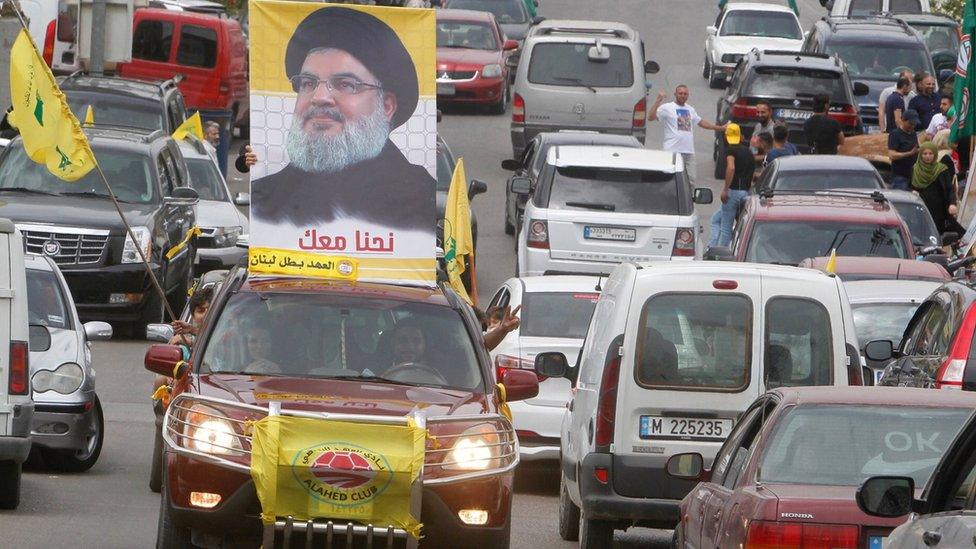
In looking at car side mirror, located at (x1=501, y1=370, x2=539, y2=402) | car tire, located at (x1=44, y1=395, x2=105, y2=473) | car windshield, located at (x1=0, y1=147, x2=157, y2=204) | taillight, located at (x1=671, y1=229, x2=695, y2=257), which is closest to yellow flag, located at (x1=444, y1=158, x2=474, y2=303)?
taillight, located at (x1=671, y1=229, x2=695, y2=257)

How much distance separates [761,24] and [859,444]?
37412 mm

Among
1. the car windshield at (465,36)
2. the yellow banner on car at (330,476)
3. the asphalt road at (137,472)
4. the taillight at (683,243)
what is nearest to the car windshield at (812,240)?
the asphalt road at (137,472)

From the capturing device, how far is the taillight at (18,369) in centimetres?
1255

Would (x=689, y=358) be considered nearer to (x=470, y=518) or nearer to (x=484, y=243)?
(x=470, y=518)

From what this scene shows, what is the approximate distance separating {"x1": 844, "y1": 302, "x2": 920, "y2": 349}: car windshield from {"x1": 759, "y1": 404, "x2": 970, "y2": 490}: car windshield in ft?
28.1

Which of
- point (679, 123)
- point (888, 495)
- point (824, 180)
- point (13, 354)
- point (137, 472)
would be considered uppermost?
point (888, 495)

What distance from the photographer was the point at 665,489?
11.5m

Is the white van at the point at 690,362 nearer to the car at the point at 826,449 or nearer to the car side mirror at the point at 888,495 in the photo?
the car at the point at 826,449

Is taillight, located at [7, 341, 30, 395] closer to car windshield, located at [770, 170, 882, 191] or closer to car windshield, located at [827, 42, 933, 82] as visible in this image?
car windshield, located at [770, 170, 882, 191]

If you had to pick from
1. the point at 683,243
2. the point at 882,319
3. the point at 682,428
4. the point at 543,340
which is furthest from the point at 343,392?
the point at 683,243

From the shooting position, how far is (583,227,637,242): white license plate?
23422 mm

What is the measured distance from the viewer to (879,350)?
13.6 m

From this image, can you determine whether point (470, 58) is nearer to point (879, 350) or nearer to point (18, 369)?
point (879, 350)

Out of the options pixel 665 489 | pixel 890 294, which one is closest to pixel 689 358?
pixel 665 489
